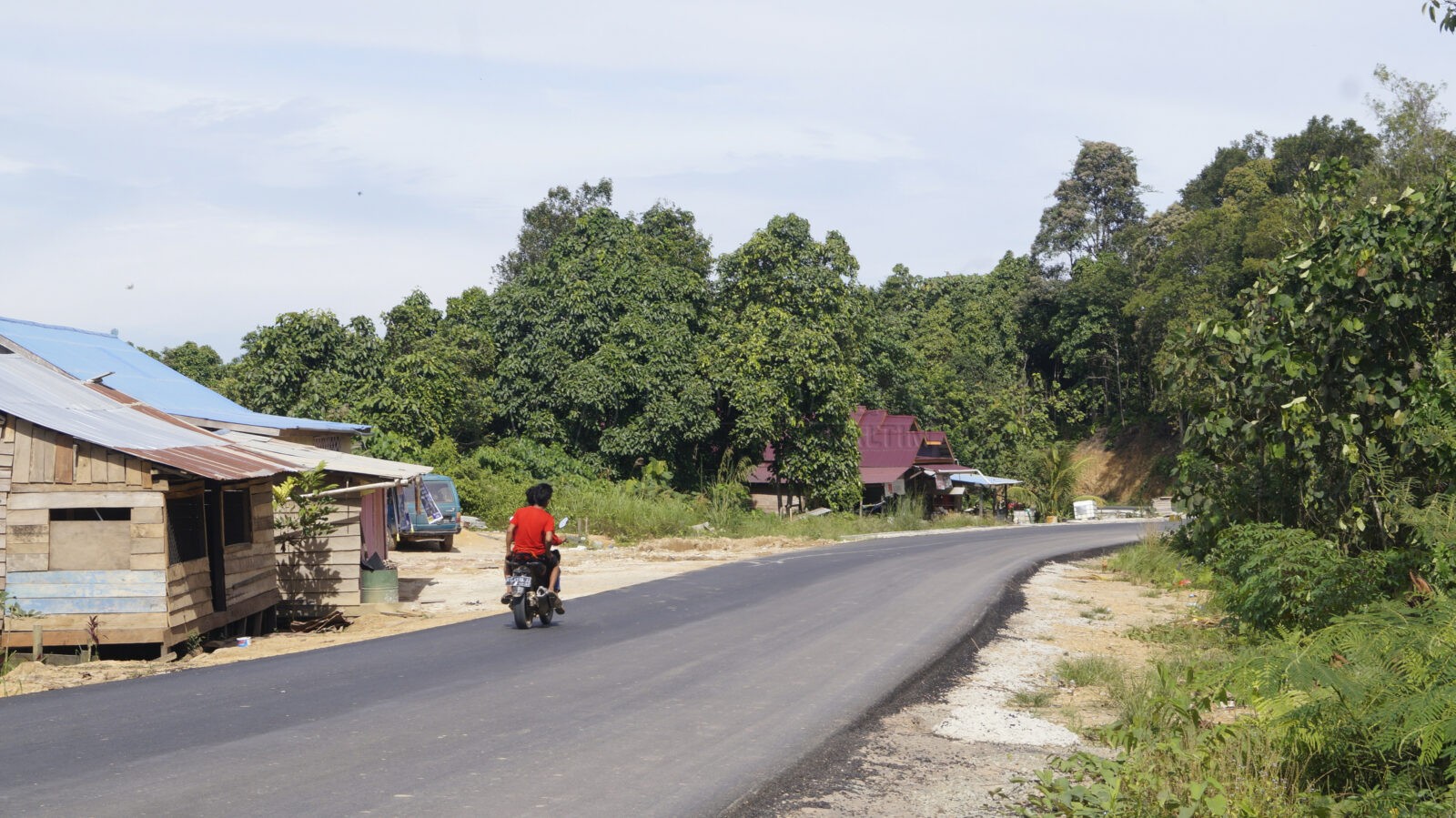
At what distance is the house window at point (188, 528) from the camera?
14.8m

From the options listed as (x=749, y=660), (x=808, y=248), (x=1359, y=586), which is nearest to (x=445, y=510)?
(x=808, y=248)

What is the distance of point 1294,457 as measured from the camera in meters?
14.9

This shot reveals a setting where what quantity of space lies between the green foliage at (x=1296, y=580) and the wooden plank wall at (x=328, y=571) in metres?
12.3

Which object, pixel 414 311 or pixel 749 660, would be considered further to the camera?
pixel 414 311

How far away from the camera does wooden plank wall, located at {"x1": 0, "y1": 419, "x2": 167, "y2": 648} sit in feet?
44.4

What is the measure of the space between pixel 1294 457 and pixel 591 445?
31050 millimetres

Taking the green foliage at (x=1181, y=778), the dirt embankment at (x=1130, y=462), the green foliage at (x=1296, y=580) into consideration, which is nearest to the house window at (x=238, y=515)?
the green foliage at (x=1181, y=778)

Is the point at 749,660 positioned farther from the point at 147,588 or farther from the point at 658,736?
the point at 147,588

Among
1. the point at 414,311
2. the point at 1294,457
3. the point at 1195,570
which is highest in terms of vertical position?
the point at 414,311

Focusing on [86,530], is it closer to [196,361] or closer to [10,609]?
[10,609]

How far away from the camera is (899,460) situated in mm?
54062

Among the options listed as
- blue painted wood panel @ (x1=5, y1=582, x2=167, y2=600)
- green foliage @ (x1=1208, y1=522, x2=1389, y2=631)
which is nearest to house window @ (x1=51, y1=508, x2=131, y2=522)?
blue painted wood panel @ (x1=5, y1=582, x2=167, y2=600)

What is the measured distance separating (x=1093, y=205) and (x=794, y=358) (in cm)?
4679

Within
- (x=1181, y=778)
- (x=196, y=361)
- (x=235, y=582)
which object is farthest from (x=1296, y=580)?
(x=196, y=361)
